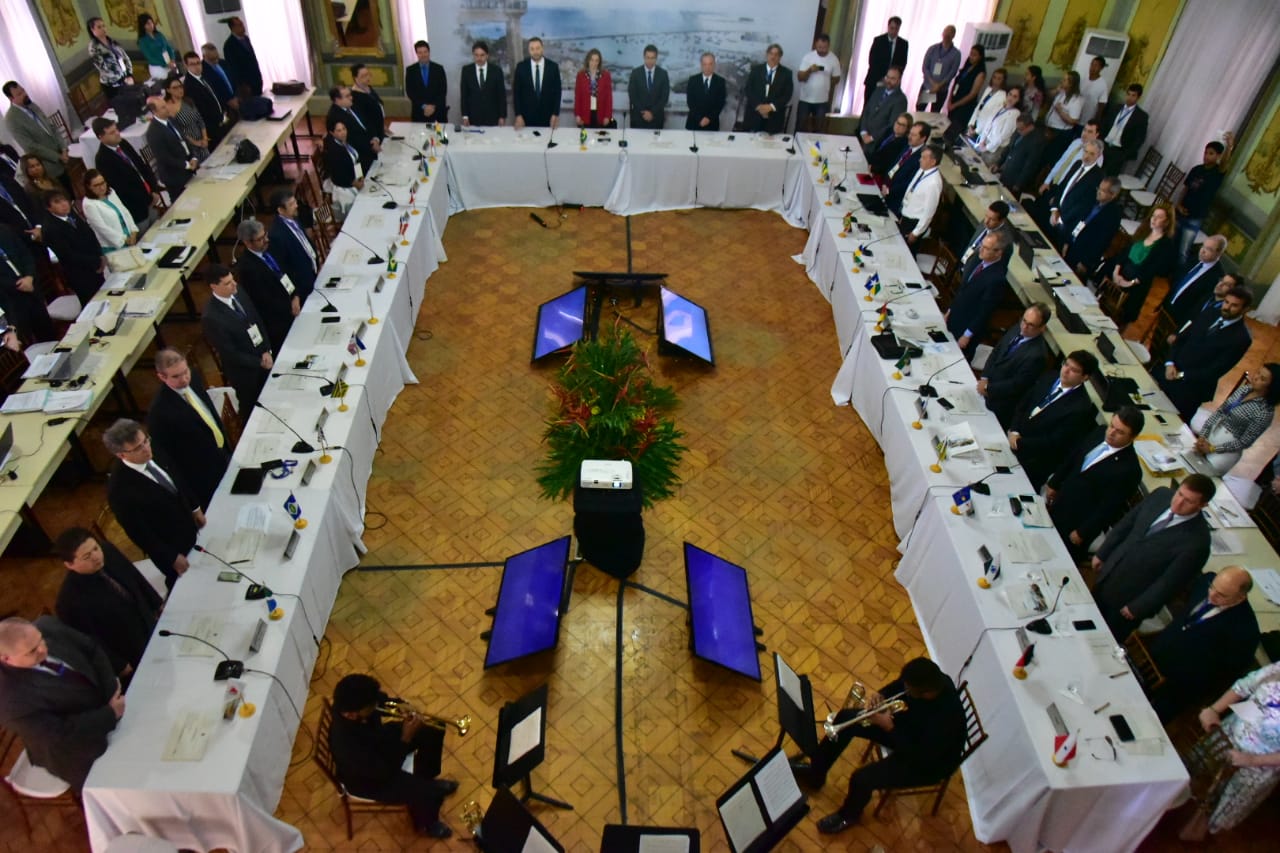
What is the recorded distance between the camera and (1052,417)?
533 centimetres

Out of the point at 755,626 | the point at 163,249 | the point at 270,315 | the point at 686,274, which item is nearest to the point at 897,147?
the point at 686,274

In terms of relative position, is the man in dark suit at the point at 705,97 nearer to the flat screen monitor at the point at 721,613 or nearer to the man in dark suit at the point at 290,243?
the man in dark suit at the point at 290,243

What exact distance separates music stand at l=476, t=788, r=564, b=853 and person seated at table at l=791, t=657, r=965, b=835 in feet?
5.00

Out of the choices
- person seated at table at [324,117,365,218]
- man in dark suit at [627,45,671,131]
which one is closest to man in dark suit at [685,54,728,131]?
man in dark suit at [627,45,671,131]

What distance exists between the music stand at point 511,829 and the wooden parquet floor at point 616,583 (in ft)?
2.27

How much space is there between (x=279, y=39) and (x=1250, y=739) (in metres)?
12.9

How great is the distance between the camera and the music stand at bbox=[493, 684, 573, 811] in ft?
12.6

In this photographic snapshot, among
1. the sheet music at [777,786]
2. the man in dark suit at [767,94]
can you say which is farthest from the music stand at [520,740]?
the man in dark suit at [767,94]

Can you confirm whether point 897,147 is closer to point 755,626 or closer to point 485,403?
point 485,403

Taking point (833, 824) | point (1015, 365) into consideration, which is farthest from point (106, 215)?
point (1015, 365)

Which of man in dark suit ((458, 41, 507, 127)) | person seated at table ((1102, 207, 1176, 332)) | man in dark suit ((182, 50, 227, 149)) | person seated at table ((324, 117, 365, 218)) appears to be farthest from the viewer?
man in dark suit ((458, 41, 507, 127))

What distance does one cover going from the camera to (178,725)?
→ 152 inches

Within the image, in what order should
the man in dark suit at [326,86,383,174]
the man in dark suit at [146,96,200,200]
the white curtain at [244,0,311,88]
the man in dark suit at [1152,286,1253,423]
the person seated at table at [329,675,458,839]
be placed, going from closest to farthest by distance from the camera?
1. the person seated at table at [329,675,458,839]
2. the man in dark suit at [1152,286,1253,423]
3. the man in dark suit at [146,96,200,200]
4. the man in dark suit at [326,86,383,174]
5. the white curtain at [244,0,311,88]

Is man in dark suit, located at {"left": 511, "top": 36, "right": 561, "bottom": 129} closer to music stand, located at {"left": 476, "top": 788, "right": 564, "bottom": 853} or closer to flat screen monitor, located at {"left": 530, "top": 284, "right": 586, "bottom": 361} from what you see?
flat screen monitor, located at {"left": 530, "top": 284, "right": 586, "bottom": 361}
